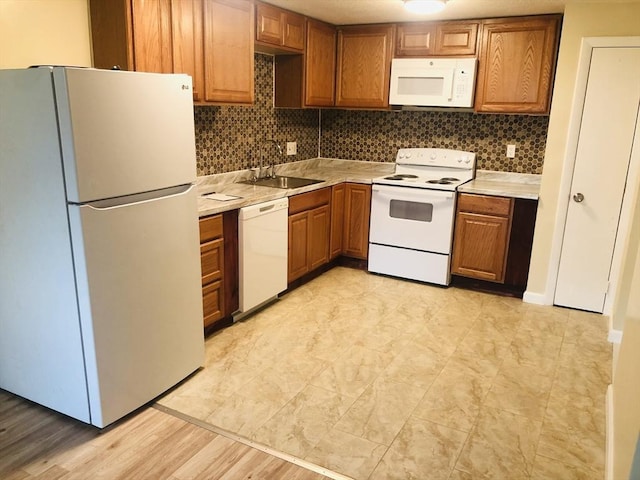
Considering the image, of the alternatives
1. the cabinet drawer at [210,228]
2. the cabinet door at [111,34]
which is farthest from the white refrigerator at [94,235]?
the cabinet door at [111,34]

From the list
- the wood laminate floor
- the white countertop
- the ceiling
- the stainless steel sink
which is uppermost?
the ceiling

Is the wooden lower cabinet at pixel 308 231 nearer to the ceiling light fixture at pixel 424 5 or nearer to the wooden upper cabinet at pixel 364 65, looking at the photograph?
the wooden upper cabinet at pixel 364 65

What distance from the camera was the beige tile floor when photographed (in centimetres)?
220

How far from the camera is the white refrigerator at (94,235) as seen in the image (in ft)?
6.59

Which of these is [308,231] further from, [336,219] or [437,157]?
[437,157]

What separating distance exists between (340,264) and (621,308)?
2.36 metres

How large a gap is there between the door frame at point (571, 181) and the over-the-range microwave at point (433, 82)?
81 centimetres

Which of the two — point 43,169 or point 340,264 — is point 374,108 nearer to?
point 340,264

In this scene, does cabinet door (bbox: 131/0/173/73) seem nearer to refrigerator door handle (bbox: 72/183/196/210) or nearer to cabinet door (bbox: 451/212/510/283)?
refrigerator door handle (bbox: 72/183/196/210)

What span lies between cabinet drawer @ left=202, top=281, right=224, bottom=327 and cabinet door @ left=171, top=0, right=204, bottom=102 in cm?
117

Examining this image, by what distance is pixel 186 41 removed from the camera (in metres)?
2.95

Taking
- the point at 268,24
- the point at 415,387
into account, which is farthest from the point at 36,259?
the point at 268,24

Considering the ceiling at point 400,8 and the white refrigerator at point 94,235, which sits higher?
the ceiling at point 400,8

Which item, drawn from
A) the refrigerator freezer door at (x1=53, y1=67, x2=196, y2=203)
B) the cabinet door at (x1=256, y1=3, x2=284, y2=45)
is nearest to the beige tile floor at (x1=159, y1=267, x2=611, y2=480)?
the refrigerator freezer door at (x1=53, y1=67, x2=196, y2=203)
